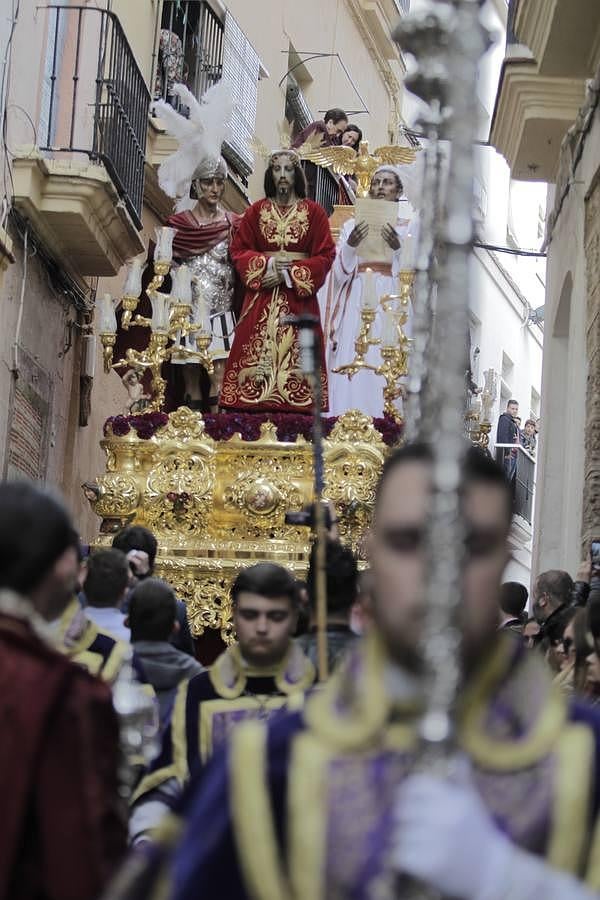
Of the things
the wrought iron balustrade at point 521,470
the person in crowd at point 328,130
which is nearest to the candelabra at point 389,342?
the person in crowd at point 328,130

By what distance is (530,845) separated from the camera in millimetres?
2287

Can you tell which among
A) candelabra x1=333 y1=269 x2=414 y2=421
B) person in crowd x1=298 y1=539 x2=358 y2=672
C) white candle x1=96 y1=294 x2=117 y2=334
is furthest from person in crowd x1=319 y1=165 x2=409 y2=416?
person in crowd x1=298 y1=539 x2=358 y2=672

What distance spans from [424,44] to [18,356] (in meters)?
10.1

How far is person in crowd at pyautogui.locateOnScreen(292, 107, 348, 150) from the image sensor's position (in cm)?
1512

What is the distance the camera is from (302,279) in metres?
12.0

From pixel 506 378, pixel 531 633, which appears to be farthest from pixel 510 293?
pixel 531 633

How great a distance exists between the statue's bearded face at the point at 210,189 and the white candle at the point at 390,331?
6.46 feet

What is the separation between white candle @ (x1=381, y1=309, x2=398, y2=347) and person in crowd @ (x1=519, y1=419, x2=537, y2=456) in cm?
1280

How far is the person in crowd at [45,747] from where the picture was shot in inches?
108

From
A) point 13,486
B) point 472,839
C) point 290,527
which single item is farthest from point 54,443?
point 472,839

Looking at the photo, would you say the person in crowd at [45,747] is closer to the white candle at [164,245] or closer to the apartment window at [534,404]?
the white candle at [164,245]

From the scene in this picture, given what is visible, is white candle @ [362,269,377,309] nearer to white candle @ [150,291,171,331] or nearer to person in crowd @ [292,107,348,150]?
white candle @ [150,291,171,331]

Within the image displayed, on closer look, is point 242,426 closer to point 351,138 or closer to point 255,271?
point 255,271

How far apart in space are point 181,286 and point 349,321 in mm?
1874
